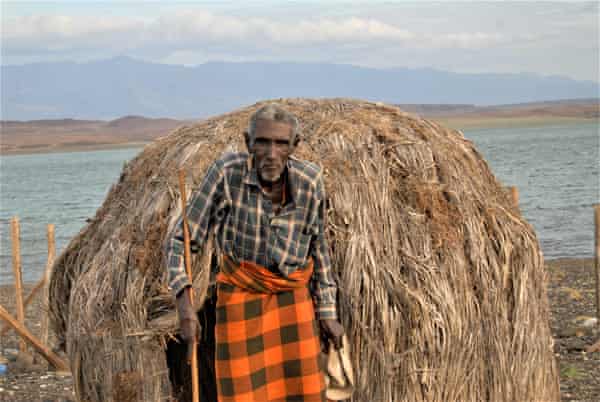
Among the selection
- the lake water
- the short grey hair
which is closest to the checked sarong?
the short grey hair

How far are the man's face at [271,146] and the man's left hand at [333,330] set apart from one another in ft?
3.01

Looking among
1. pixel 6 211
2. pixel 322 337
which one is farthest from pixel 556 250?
pixel 6 211

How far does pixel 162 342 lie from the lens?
4.86 meters

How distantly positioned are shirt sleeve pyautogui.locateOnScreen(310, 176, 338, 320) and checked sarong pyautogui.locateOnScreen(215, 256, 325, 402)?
68 millimetres

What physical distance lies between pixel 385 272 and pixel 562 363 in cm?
500

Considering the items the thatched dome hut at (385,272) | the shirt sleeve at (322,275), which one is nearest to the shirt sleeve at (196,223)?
the shirt sleeve at (322,275)

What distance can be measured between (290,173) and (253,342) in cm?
93

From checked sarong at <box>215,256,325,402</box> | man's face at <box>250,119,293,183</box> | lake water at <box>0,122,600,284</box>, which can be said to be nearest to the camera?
man's face at <box>250,119,293,183</box>

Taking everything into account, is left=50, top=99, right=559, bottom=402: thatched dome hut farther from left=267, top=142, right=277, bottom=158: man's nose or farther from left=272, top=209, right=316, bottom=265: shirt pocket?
left=267, top=142, right=277, bottom=158: man's nose

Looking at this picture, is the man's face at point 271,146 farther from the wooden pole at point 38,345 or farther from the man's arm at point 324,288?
the wooden pole at point 38,345

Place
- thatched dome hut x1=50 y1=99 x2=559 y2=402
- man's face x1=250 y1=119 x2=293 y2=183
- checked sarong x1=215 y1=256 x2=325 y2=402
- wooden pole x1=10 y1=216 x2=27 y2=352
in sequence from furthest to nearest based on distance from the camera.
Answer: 1. wooden pole x1=10 y1=216 x2=27 y2=352
2. thatched dome hut x1=50 y1=99 x2=559 y2=402
3. checked sarong x1=215 y1=256 x2=325 y2=402
4. man's face x1=250 y1=119 x2=293 y2=183

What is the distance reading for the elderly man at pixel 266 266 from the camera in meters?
3.89

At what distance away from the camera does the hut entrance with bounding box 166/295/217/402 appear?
18.2 ft

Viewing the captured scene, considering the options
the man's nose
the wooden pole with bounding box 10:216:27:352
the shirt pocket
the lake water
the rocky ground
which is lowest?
the lake water
